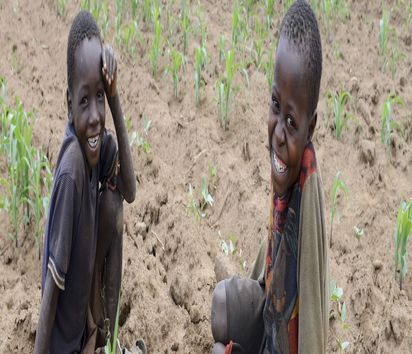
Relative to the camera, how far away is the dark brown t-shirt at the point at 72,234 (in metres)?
2.14

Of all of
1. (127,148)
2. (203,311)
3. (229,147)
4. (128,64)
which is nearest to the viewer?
(127,148)

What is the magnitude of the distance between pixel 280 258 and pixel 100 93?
77cm

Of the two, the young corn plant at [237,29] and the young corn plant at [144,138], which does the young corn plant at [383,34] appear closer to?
the young corn plant at [237,29]

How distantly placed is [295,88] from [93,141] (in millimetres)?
678

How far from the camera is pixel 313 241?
194 centimetres

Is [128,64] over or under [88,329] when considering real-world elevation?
over

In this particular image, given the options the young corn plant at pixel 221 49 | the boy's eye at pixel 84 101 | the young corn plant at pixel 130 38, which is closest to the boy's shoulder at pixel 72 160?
the boy's eye at pixel 84 101

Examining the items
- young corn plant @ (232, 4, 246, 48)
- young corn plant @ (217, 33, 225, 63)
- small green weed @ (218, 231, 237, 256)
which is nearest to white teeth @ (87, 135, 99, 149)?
small green weed @ (218, 231, 237, 256)

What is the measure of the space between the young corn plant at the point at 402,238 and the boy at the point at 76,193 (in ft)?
4.54

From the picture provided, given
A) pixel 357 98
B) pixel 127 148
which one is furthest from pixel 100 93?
pixel 357 98

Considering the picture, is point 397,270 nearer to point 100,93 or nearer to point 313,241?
point 313,241

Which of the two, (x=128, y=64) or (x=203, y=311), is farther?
(x=128, y=64)

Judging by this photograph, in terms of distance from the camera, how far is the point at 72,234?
220 centimetres

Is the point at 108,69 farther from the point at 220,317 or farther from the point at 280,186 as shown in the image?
the point at 220,317
